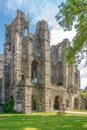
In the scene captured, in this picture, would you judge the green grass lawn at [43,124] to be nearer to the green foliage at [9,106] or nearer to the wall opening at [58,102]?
the green foliage at [9,106]

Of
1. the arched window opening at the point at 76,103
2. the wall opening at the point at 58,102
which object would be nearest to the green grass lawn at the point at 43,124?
the wall opening at the point at 58,102

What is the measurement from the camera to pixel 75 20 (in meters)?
21.3

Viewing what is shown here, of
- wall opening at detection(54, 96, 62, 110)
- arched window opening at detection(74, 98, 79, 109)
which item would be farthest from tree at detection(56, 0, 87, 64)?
arched window opening at detection(74, 98, 79, 109)

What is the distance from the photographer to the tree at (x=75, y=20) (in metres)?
20.0

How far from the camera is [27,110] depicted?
36.7 m

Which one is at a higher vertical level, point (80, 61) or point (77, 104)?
point (80, 61)

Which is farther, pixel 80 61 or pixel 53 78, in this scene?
pixel 53 78

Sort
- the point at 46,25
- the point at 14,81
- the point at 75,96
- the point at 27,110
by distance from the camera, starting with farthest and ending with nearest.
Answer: the point at 75,96, the point at 46,25, the point at 14,81, the point at 27,110

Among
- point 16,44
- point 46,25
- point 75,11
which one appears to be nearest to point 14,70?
point 16,44

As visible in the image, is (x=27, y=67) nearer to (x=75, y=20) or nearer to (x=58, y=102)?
(x=58, y=102)

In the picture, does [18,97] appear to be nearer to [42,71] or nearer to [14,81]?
[14,81]

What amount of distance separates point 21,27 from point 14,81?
921 centimetres

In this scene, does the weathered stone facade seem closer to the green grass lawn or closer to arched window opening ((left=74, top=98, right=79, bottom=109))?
arched window opening ((left=74, top=98, right=79, bottom=109))

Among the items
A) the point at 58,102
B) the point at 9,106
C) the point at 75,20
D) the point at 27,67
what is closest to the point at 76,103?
the point at 58,102
